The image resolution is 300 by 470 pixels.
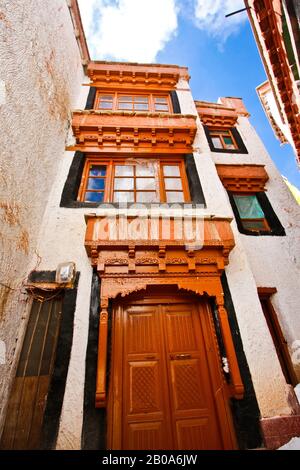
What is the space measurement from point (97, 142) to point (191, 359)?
5055 millimetres

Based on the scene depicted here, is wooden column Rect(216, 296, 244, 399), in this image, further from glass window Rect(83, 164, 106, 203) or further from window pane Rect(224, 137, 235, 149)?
window pane Rect(224, 137, 235, 149)

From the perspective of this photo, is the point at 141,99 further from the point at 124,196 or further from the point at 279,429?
the point at 279,429

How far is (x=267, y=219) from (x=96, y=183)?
4.11 metres

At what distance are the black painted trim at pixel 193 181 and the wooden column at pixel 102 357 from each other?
9.09 feet

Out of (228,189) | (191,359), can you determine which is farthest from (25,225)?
(228,189)

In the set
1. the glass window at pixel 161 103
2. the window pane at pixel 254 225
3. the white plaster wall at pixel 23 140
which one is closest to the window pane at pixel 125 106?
the glass window at pixel 161 103

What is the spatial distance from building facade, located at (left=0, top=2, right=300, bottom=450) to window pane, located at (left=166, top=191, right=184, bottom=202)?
0.02 meters

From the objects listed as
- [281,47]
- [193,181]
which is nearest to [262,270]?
[193,181]

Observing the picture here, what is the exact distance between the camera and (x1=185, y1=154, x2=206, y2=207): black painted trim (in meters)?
4.90
